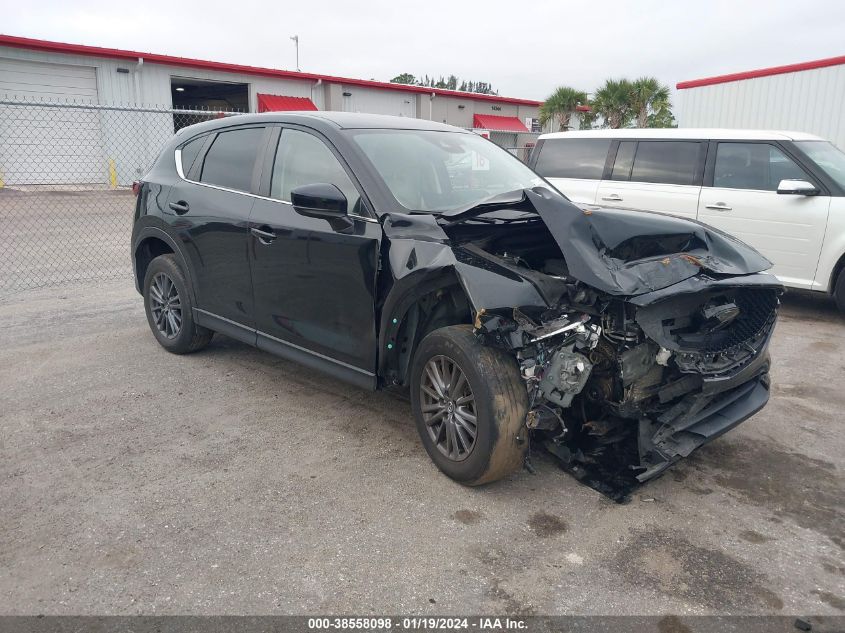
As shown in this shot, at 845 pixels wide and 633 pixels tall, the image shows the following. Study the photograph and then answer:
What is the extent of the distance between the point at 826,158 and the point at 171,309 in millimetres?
6589

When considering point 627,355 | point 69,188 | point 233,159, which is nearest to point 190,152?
point 233,159

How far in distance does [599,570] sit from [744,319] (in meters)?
1.63

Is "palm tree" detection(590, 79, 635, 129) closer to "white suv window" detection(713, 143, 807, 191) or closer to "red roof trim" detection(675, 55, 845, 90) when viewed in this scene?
"red roof trim" detection(675, 55, 845, 90)

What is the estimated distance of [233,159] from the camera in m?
4.89

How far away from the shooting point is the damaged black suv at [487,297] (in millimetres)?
3223

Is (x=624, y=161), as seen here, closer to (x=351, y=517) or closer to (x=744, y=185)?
(x=744, y=185)

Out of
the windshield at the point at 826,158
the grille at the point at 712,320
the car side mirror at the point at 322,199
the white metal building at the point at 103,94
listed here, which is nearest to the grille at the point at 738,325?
the grille at the point at 712,320

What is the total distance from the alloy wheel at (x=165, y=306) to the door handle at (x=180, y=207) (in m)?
0.58

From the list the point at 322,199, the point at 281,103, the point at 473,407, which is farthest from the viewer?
the point at 281,103

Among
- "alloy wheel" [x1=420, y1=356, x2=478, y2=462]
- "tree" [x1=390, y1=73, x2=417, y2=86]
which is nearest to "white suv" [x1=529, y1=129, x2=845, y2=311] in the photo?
"alloy wheel" [x1=420, y1=356, x2=478, y2=462]

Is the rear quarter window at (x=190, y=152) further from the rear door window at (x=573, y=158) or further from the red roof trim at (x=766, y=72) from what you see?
the red roof trim at (x=766, y=72)

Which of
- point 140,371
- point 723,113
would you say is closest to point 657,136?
point 140,371

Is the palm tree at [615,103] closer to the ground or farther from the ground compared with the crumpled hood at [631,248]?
farther from the ground

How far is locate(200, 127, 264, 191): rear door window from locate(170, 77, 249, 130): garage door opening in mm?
22790
